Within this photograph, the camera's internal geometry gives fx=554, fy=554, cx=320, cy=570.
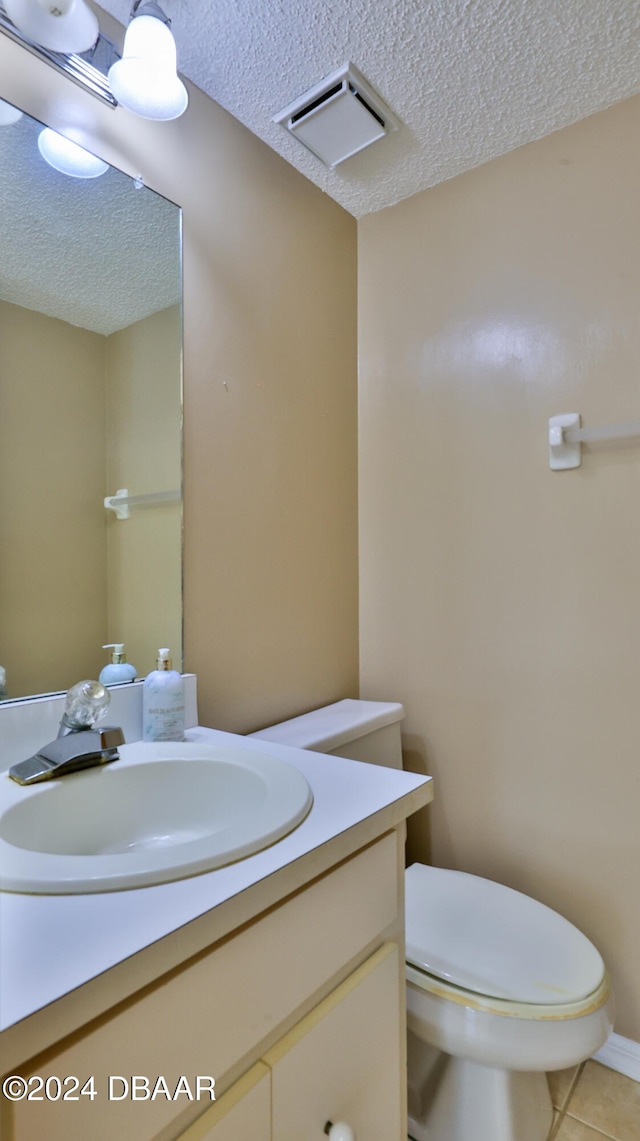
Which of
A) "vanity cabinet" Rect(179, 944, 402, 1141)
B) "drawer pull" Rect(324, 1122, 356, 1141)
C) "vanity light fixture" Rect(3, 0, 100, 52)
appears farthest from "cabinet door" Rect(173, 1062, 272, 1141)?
"vanity light fixture" Rect(3, 0, 100, 52)

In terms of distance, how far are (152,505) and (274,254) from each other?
736mm

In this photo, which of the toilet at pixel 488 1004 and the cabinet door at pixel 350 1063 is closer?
the cabinet door at pixel 350 1063

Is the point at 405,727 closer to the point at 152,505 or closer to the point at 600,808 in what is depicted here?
the point at 600,808

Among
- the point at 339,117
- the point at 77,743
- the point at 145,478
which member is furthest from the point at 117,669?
the point at 339,117

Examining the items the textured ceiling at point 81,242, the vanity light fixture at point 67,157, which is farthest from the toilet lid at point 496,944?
the vanity light fixture at point 67,157

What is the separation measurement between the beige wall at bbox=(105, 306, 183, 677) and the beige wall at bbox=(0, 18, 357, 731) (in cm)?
4

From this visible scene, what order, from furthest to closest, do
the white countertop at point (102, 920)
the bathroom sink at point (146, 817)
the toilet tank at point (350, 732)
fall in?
the toilet tank at point (350, 732) < the bathroom sink at point (146, 817) < the white countertop at point (102, 920)

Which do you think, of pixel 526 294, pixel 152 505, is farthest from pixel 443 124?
pixel 152 505

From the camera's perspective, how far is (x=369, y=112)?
Result: 4.03 feet

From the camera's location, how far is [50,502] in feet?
3.00

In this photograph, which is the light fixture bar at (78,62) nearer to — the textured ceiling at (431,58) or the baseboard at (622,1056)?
the textured ceiling at (431,58)

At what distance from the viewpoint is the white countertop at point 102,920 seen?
1.29 ft

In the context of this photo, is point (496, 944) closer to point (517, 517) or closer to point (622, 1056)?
point (622, 1056)

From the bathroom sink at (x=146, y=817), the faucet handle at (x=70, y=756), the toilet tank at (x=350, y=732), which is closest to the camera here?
the bathroom sink at (x=146, y=817)
